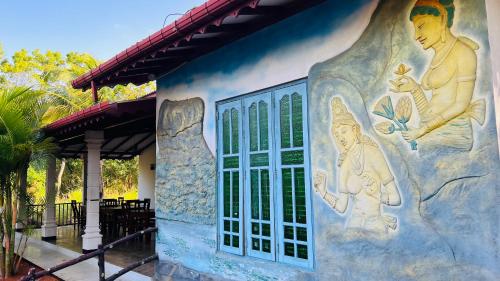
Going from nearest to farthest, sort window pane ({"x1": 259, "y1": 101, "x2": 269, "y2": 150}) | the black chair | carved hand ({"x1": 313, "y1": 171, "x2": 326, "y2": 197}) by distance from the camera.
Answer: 1. carved hand ({"x1": 313, "y1": 171, "x2": 326, "y2": 197})
2. window pane ({"x1": 259, "y1": 101, "x2": 269, "y2": 150})
3. the black chair

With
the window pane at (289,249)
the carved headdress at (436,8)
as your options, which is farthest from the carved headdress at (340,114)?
the window pane at (289,249)

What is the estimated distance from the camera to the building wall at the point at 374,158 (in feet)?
8.48

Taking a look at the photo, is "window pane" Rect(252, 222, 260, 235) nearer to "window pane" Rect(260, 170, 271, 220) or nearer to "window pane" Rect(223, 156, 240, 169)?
"window pane" Rect(260, 170, 271, 220)

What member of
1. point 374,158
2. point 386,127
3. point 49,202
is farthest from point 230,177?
point 49,202

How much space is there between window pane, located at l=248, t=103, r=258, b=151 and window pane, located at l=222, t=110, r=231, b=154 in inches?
14.9

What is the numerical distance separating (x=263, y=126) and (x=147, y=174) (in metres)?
9.78

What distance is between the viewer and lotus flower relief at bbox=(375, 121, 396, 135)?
9.93 ft

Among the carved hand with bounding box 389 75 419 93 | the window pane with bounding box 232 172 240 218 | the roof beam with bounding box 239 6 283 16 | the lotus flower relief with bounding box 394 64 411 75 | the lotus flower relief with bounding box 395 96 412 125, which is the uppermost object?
the roof beam with bounding box 239 6 283 16

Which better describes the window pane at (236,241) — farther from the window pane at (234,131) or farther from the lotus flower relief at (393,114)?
the lotus flower relief at (393,114)

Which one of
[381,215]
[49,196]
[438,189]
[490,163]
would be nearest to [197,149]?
[381,215]

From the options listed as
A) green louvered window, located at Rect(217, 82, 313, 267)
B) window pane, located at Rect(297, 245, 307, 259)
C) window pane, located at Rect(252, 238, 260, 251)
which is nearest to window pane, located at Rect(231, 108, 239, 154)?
green louvered window, located at Rect(217, 82, 313, 267)

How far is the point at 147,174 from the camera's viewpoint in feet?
43.0

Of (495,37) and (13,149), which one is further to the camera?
(13,149)

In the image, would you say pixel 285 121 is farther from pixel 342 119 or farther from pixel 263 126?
pixel 342 119
